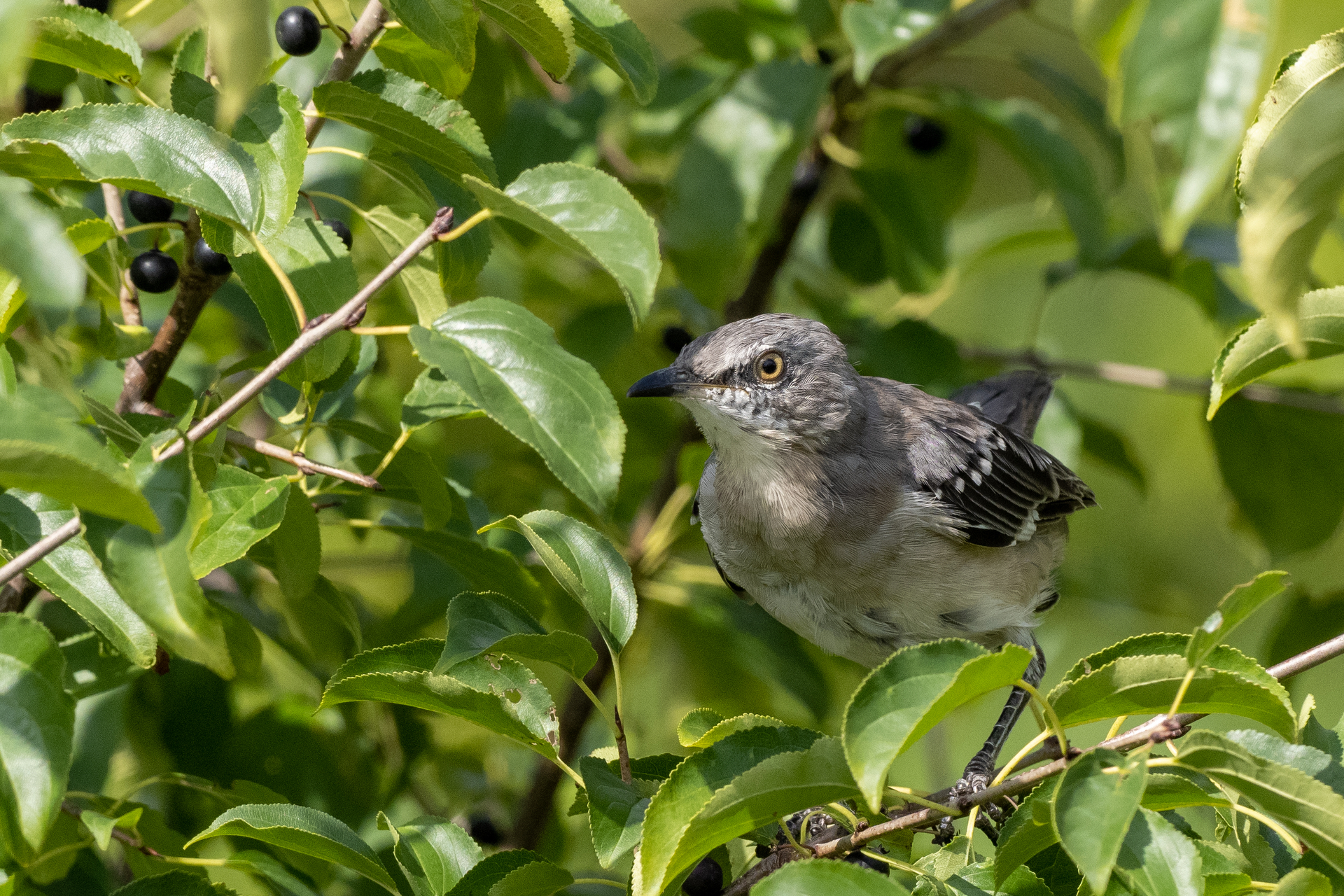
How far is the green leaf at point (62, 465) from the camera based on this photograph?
4.88 feet

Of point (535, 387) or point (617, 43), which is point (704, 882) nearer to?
point (535, 387)

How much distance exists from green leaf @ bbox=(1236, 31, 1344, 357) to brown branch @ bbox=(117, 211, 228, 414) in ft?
7.21

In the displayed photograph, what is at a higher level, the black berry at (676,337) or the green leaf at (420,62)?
the green leaf at (420,62)

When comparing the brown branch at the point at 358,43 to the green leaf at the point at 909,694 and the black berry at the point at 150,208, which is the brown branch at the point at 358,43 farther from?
the green leaf at the point at 909,694

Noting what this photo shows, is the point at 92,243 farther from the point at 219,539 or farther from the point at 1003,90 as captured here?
the point at 1003,90

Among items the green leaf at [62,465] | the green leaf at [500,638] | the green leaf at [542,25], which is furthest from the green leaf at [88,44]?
the green leaf at [500,638]

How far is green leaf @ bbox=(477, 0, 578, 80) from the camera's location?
2.22m

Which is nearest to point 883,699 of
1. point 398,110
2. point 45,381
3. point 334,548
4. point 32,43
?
point 398,110

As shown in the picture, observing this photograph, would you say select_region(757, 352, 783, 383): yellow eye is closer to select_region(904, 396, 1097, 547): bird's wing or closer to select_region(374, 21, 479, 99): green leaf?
select_region(904, 396, 1097, 547): bird's wing

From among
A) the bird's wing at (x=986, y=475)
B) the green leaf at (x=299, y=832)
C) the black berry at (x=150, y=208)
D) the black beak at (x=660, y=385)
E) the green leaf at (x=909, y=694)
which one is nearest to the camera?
the green leaf at (x=909, y=694)

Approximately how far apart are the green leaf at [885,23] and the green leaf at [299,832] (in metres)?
2.48

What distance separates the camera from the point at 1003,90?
8438 mm

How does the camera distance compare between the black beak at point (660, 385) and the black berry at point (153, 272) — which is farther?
the black beak at point (660, 385)

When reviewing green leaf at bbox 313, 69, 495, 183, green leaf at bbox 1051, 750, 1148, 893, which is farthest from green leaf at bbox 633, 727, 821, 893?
green leaf at bbox 313, 69, 495, 183
